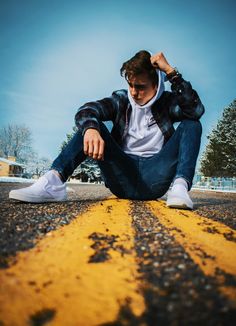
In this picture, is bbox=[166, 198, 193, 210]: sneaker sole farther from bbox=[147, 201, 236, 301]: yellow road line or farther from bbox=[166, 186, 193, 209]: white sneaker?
bbox=[147, 201, 236, 301]: yellow road line

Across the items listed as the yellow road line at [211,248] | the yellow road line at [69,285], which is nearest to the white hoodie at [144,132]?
the yellow road line at [211,248]

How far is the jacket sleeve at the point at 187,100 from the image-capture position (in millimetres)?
2584

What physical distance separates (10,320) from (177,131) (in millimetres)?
2432

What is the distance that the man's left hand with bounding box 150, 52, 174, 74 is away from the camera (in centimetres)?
270

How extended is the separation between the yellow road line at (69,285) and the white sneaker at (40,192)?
1.34 metres

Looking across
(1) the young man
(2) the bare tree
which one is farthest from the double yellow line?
(2) the bare tree

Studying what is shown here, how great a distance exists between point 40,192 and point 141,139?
1334mm

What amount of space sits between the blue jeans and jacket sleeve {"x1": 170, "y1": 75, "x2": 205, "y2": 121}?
10 cm

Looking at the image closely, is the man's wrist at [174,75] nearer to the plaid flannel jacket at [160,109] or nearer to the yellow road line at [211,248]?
the plaid flannel jacket at [160,109]

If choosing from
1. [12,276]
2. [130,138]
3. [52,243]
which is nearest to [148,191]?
[130,138]

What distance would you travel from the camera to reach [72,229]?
1.29m

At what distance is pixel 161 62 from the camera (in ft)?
8.88

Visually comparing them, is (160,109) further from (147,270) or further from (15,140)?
(15,140)

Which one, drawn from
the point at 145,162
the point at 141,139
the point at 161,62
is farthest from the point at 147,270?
the point at 161,62
